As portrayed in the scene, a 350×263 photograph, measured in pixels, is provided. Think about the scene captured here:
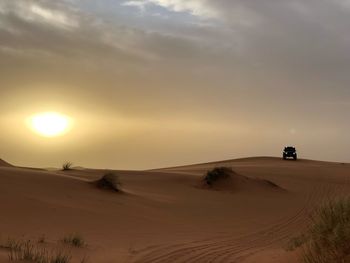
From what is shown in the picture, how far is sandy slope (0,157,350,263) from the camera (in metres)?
12.2

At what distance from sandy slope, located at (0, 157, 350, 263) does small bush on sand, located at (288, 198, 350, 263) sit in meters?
0.80

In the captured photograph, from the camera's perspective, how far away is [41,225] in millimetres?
13945

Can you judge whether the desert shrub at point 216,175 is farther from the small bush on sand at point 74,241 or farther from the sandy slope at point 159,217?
the small bush on sand at point 74,241

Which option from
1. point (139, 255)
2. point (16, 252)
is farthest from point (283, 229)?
point (16, 252)

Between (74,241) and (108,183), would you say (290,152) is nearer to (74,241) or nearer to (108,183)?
(108,183)

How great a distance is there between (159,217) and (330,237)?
1012 centimetres

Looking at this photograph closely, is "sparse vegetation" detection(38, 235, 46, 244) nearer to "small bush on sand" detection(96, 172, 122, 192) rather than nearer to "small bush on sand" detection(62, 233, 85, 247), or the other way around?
"small bush on sand" detection(62, 233, 85, 247)

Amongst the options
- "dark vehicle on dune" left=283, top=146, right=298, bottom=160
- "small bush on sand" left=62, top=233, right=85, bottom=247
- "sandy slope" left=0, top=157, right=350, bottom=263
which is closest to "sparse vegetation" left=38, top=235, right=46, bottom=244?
"sandy slope" left=0, top=157, right=350, bottom=263

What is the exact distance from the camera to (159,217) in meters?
18.4

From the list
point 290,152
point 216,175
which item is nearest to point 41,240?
point 216,175

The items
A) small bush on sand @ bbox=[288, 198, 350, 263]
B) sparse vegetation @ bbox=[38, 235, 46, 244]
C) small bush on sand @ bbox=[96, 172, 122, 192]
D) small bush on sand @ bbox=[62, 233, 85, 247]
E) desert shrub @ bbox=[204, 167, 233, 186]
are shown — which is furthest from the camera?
desert shrub @ bbox=[204, 167, 233, 186]

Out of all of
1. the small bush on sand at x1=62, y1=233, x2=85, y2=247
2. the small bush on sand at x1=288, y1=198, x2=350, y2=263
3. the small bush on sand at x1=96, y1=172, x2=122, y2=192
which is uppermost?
the small bush on sand at x1=96, y1=172, x2=122, y2=192

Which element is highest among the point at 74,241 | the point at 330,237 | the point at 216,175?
the point at 216,175

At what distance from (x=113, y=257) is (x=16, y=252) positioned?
9.48ft
